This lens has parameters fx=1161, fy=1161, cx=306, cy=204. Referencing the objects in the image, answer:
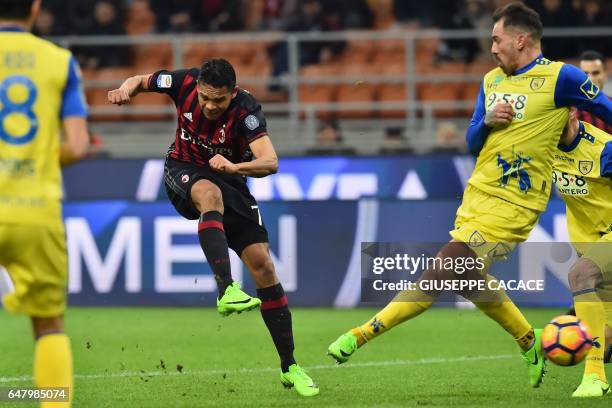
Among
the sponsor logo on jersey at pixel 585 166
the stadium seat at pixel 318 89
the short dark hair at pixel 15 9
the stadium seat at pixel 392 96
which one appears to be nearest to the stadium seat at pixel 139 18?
the stadium seat at pixel 318 89

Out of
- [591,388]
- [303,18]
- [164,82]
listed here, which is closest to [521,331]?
[591,388]

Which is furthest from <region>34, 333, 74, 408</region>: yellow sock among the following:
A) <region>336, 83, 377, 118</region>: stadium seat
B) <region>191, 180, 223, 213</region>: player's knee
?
<region>336, 83, 377, 118</region>: stadium seat

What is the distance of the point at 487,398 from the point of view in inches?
282

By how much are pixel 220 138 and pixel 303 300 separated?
17.5 ft


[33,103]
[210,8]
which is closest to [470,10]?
[210,8]

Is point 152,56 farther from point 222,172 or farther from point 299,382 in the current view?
point 299,382

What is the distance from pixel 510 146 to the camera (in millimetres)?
7098

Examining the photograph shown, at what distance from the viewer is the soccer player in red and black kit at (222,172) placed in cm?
735

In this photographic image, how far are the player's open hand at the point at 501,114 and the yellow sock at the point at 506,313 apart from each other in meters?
0.96

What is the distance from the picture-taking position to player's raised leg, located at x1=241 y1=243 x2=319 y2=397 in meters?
7.60

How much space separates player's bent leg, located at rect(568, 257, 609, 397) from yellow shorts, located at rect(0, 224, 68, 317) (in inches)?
138

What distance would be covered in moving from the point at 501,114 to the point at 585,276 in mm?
1245

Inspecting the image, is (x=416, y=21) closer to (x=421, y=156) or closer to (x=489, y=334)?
(x=421, y=156)

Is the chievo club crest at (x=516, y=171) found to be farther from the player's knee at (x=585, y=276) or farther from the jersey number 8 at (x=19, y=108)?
the jersey number 8 at (x=19, y=108)
